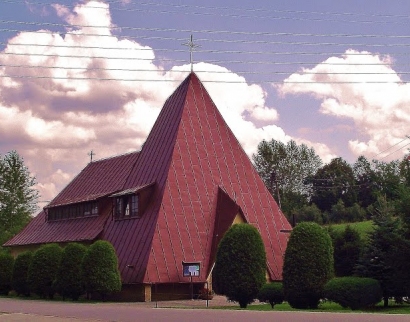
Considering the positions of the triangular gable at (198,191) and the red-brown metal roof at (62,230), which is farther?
the red-brown metal roof at (62,230)

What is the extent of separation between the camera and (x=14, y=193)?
81812 millimetres

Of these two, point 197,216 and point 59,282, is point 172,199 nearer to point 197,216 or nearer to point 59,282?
point 197,216

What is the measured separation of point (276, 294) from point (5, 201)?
2229 inches

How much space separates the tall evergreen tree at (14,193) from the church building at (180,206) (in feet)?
101

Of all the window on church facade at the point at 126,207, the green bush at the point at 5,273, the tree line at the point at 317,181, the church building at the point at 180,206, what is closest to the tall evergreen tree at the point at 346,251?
the church building at the point at 180,206

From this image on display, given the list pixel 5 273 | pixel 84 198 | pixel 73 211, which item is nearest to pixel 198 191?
pixel 84 198

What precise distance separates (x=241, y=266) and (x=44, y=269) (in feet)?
54.5

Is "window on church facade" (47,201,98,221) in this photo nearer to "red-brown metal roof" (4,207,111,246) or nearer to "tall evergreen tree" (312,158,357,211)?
"red-brown metal roof" (4,207,111,246)

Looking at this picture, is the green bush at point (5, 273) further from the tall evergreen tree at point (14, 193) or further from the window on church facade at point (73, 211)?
the tall evergreen tree at point (14, 193)

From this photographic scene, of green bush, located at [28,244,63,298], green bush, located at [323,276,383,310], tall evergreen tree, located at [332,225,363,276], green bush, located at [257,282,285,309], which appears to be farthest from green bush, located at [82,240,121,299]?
tall evergreen tree, located at [332,225,363,276]

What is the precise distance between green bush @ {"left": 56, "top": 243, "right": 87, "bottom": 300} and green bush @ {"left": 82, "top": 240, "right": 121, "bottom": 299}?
1424 mm

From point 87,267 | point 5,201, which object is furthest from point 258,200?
point 5,201

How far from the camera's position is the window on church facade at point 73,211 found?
51.0m

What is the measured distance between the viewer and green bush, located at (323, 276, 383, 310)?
2883 cm
